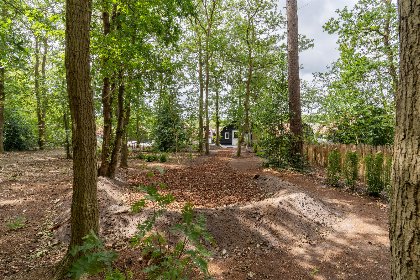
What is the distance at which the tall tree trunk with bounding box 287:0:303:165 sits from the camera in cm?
920

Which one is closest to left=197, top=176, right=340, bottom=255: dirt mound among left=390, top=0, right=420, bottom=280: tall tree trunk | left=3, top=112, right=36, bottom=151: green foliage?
left=390, top=0, right=420, bottom=280: tall tree trunk

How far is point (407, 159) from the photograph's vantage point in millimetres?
1307

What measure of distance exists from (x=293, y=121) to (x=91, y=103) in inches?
339

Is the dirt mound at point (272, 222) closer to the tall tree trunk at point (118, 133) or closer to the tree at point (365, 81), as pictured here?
the tall tree trunk at point (118, 133)

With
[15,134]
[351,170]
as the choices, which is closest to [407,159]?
[351,170]

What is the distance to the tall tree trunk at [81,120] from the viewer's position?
7.42ft

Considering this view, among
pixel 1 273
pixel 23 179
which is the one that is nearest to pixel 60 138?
pixel 23 179

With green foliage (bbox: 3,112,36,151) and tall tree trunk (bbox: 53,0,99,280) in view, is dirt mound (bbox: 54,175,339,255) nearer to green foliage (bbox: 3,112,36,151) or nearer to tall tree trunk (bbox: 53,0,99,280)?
tall tree trunk (bbox: 53,0,99,280)

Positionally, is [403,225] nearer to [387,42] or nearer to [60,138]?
[60,138]

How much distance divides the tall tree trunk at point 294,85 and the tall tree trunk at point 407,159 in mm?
8090

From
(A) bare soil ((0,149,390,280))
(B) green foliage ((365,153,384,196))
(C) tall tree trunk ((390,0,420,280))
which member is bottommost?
(A) bare soil ((0,149,390,280))

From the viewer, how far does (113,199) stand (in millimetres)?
5090

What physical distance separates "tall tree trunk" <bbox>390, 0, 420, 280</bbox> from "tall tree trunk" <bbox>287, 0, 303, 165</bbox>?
8090 millimetres

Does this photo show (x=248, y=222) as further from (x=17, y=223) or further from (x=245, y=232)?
(x=17, y=223)
